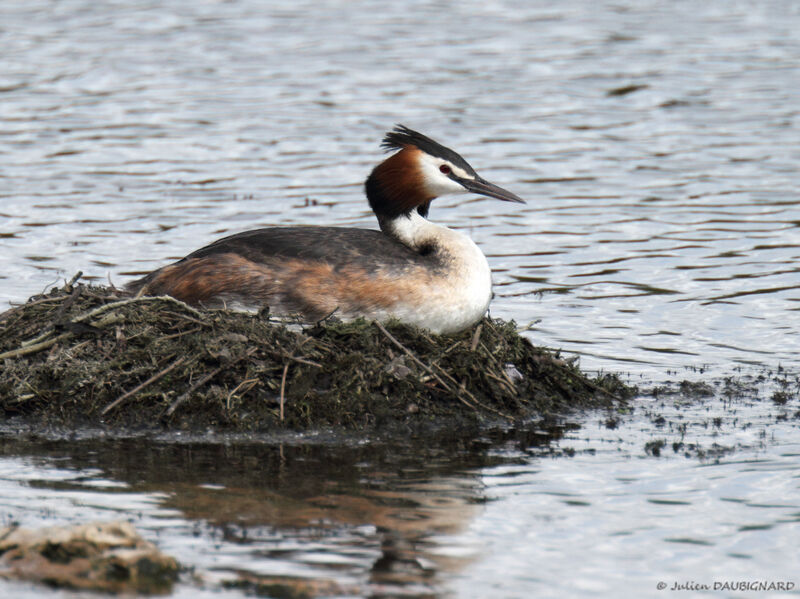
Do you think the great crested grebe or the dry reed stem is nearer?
the dry reed stem

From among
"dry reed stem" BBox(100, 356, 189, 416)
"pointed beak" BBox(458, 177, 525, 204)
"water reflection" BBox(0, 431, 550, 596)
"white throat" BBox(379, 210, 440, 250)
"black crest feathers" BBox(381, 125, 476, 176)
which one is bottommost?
"water reflection" BBox(0, 431, 550, 596)

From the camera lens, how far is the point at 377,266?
8688 mm

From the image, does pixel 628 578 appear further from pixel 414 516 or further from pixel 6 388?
pixel 6 388

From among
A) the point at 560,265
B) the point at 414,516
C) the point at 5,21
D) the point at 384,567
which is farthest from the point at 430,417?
the point at 5,21

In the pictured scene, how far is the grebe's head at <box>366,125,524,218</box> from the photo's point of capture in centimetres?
923

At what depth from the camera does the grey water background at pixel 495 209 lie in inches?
253

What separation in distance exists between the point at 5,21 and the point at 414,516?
75.2 feet

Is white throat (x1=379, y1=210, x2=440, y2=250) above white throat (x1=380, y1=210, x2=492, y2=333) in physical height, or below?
above

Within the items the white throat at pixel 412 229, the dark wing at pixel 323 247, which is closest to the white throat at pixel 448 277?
the white throat at pixel 412 229

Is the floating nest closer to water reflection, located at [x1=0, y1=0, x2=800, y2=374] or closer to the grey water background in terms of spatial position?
the grey water background

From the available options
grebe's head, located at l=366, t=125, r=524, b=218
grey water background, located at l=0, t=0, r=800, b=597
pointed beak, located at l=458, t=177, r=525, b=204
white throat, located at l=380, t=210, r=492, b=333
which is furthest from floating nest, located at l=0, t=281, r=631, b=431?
pointed beak, located at l=458, t=177, r=525, b=204

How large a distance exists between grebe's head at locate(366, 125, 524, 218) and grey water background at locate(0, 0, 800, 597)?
1806 mm

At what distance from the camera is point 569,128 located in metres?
18.6

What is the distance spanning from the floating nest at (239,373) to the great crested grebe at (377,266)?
0.60 feet
